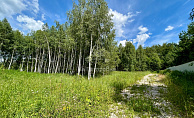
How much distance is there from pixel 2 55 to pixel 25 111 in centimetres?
4006

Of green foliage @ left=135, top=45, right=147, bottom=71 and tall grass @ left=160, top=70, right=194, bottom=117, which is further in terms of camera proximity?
green foliage @ left=135, top=45, right=147, bottom=71

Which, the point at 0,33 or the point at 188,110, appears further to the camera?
the point at 0,33

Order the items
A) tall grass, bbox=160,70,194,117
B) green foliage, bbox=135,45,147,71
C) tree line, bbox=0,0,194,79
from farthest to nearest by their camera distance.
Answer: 1. green foliage, bbox=135,45,147,71
2. tree line, bbox=0,0,194,79
3. tall grass, bbox=160,70,194,117

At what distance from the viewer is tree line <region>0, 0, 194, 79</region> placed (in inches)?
433

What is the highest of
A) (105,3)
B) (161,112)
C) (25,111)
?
(105,3)

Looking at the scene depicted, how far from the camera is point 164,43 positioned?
40.8 m

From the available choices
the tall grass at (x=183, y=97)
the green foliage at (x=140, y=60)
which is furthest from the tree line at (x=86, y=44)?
the tall grass at (x=183, y=97)

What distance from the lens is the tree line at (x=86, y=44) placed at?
36.1 feet

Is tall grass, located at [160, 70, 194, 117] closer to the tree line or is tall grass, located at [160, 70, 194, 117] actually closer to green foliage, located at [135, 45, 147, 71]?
the tree line

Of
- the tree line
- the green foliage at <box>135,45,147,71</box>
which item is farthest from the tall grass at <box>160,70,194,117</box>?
the green foliage at <box>135,45,147,71</box>

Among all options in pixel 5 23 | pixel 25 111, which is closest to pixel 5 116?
pixel 25 111

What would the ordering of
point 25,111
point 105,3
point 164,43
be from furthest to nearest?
point 164,43
point 105,3
point 25,111

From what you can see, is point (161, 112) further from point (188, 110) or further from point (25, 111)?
point (25, 111)

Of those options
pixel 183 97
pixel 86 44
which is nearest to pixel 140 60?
pixel 86 44
